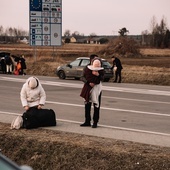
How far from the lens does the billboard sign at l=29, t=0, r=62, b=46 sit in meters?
37.6

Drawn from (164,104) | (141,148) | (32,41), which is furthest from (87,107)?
(32,41)

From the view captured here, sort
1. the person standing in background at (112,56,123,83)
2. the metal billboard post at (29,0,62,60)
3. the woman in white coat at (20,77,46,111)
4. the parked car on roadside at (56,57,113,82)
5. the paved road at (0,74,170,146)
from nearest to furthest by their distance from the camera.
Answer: the paved road at (0,74,170,146) → the woman in white coat at (20,77,46,111) → the person standing in background at (112,56,123,83) → the parked car on roadside at (56,57,113,82) → the metal billboard post at (29,0,62,60)

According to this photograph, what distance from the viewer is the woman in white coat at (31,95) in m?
9.80

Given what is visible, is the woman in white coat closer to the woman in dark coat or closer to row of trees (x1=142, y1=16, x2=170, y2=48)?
the woman in dark coat

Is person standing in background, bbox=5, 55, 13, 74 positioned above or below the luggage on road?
below

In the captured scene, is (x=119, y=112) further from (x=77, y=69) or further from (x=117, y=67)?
(x=77, y=69)

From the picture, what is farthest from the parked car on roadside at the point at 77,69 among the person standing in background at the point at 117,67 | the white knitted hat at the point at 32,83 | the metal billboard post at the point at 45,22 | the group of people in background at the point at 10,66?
the white knitted hat at the point at 32,83

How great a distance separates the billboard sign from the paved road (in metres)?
17.5

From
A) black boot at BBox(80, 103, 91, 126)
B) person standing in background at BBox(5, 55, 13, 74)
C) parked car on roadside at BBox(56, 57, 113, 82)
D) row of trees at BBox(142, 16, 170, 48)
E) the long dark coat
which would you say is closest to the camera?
the long dark coat

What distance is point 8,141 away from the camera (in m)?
8.68

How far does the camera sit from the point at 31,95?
987 cm

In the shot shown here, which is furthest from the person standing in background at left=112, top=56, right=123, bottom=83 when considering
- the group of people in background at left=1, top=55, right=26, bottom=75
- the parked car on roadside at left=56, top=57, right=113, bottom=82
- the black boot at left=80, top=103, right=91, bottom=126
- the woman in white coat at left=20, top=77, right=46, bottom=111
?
the woman in white coat at left=20, top=77, right=46, bottom=111

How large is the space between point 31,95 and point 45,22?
2903 centimetres

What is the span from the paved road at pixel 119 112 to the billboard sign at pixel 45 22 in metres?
17.5
